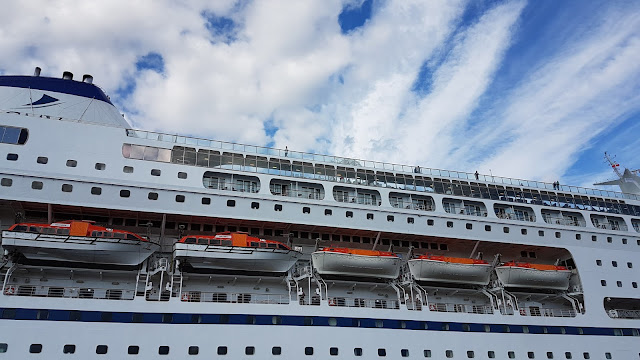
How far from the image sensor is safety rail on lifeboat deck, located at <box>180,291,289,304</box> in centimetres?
1727

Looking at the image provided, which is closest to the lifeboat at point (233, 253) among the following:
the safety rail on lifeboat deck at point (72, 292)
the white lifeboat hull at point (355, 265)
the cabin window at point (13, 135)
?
the white lifeboat hull at point (355, 265)

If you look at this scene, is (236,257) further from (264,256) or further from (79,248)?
(79,248)

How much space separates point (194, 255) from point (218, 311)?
212 centimetres

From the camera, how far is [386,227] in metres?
20.2

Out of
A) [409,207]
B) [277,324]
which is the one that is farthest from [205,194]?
[409,207]

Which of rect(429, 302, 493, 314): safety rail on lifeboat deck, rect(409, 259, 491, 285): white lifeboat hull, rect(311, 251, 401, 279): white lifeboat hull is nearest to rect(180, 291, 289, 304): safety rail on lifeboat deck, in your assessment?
rect(311, 251, 401, 279): white lifeboat hull

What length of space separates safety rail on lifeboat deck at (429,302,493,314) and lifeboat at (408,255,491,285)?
3.69ft

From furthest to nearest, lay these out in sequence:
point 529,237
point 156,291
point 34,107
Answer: point 529,237 < point 34,107 < point 156,291

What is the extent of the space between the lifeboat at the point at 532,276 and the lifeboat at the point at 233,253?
31.5 feet

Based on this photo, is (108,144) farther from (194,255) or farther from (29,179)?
(194,255)

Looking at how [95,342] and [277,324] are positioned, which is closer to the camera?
[95,342]

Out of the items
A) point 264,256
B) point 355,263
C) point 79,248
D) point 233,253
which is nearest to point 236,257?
point 233,253

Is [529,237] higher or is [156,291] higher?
[529,237]

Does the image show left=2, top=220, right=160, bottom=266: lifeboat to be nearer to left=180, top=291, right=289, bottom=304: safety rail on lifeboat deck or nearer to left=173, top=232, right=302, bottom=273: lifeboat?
left=173, top=232, right=302, bottom=273: lifeboat
